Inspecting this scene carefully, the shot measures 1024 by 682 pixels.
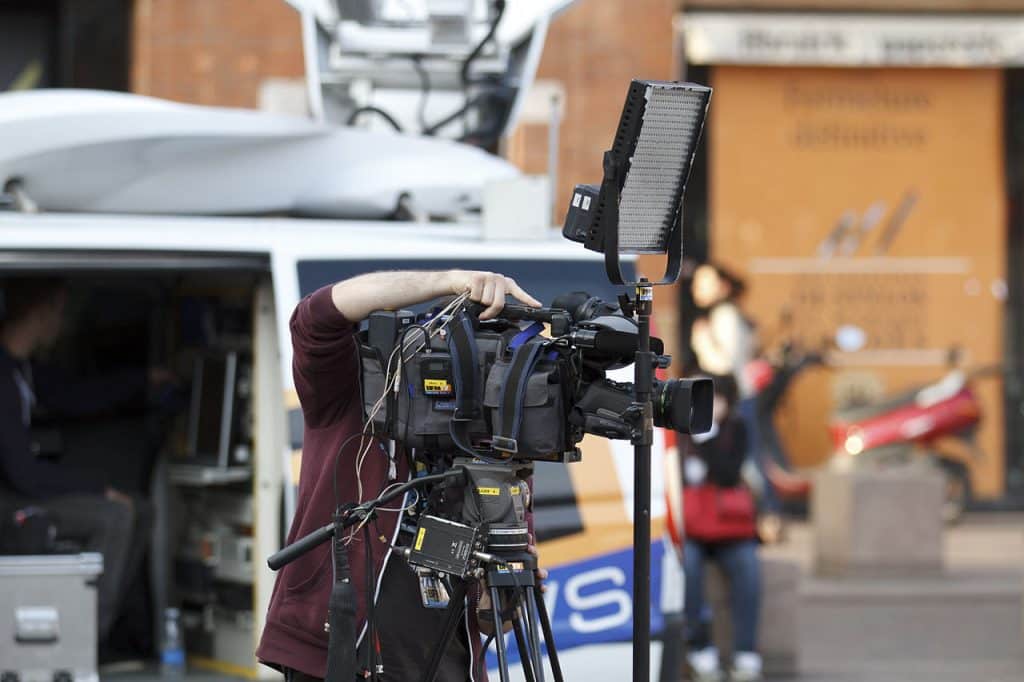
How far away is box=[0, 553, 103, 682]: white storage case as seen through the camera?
5.67 m

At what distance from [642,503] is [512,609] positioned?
1.39ft

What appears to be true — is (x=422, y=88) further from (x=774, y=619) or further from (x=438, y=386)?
(x=774, y=619)

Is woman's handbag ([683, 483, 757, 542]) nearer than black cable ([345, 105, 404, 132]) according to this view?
No

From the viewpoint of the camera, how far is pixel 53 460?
7105 mm

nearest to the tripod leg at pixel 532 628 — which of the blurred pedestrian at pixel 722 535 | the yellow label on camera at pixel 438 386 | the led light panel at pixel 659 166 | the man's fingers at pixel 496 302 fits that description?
the yellow label on camera at pixel 438 386

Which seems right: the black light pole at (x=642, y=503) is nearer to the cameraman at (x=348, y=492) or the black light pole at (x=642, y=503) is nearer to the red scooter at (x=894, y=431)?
the cameraman at (x=348, y=492)

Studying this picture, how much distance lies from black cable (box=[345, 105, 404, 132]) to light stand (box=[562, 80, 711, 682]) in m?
3.12

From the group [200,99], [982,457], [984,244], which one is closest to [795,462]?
[982,457]

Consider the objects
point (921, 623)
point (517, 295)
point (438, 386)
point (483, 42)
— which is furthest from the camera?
point (921, 623)

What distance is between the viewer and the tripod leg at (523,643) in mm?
3883

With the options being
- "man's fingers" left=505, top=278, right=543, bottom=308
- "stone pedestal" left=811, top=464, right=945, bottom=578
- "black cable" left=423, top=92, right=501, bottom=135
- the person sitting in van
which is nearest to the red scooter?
"stone pedestal" left=811, top=464, right=945, bottom=578

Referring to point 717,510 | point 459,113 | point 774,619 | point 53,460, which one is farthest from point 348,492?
point 774,619

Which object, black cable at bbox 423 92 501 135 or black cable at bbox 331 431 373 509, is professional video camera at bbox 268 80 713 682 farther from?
black cable at bbox 423 92 501 135

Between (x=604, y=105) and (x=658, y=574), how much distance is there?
7627 millimetres
